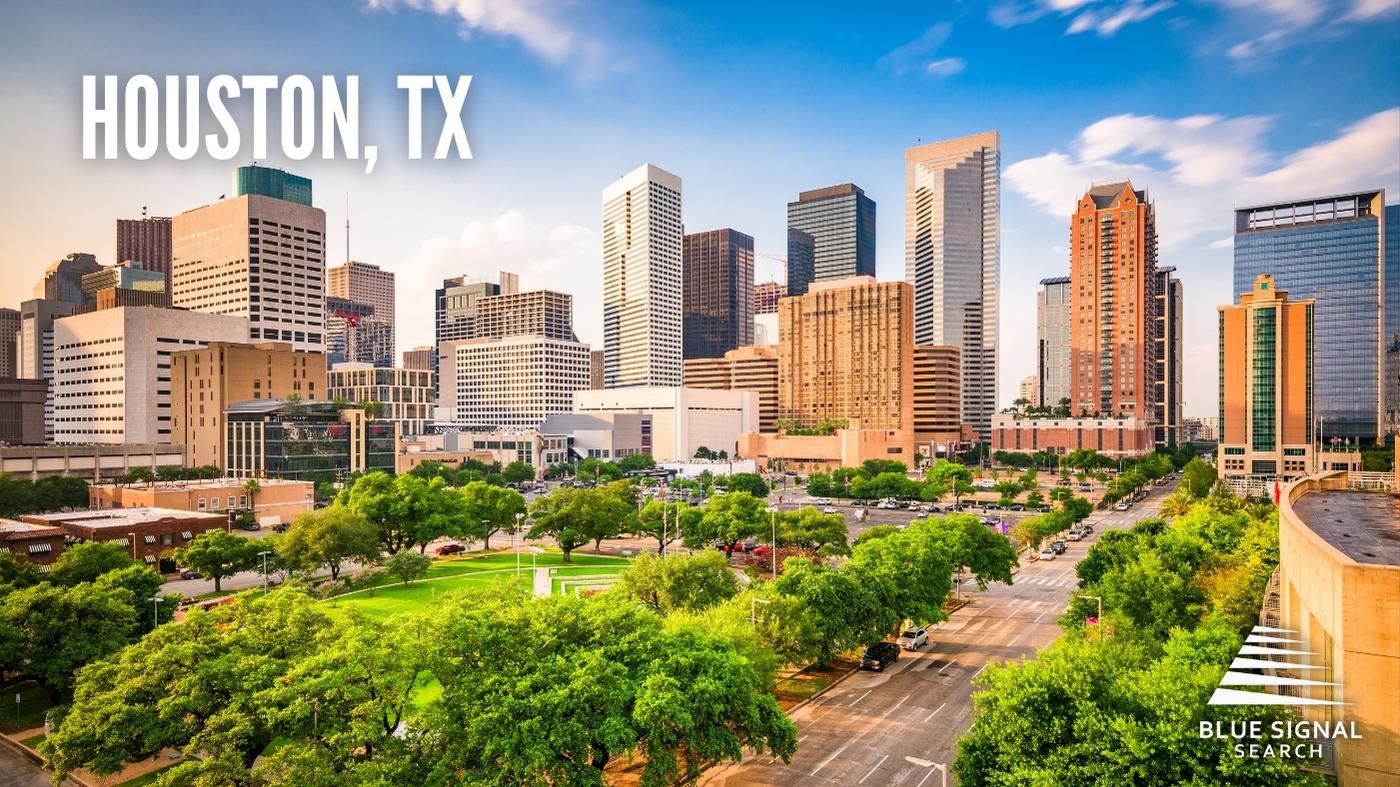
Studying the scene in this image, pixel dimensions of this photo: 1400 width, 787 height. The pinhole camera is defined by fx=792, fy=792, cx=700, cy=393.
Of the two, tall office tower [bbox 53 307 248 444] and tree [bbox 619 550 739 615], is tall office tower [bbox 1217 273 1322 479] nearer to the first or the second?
tree [bbox 619 550 739 615]

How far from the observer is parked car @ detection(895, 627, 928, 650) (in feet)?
173

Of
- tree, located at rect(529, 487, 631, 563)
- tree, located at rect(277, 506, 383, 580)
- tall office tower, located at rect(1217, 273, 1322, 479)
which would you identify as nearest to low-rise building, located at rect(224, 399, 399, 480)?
tree, located at rect(529, 487, 631, 563)

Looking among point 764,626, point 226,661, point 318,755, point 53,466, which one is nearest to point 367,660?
point 318,755

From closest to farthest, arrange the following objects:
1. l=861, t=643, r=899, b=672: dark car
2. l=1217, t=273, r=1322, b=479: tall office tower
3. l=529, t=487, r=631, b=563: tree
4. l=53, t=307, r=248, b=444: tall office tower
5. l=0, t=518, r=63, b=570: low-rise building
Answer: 1. l=861, t=643, r=899, b=672: dark car
2. l=0, t=518, r=63, b=570: low-rise building
3. l=529, t=487, r=631, b=563: tree
4. l=1217, t=273, r=1322, b=479: tall office tower
5. l=53, t=307, r=248, b=444: tall office tower

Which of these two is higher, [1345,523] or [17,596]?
[1345,523]

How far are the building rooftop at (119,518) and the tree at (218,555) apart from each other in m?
10.7

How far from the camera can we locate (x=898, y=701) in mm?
42625

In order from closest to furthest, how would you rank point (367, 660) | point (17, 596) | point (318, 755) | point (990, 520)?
1. point (318, 755)
2. point (367, 660)
3. point (17, 596)
4. point (990, 520)

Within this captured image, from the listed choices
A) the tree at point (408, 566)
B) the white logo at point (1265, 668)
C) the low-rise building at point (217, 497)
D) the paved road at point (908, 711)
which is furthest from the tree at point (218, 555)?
the white logo at point (1265, 668)

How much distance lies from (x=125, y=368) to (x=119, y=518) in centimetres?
10274

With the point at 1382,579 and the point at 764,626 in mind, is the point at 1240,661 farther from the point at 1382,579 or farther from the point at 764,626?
the point at 764,626

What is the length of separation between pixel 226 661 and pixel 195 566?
42.2 m

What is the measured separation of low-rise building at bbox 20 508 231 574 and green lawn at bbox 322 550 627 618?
20.5m

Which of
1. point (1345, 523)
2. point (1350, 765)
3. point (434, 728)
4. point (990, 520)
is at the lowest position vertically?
point (990, 520)
